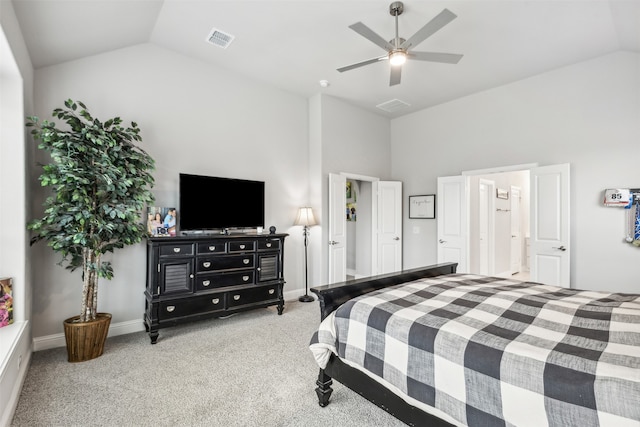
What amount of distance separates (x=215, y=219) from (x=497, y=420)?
335 cm

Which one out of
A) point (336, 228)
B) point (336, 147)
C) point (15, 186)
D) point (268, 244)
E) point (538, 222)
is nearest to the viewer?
point (15, 186)

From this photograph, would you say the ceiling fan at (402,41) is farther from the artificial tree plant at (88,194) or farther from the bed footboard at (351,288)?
the artificial tree plant at (88,194)

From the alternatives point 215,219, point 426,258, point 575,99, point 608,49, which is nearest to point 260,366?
point 215,219

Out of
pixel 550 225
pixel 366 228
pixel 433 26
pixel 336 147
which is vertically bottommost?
pixel 366 228

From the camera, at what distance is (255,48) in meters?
3.67

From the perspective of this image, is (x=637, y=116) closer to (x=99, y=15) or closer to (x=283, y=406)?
(x=283, y=406)

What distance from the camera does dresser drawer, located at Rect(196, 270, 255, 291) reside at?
3.37 m

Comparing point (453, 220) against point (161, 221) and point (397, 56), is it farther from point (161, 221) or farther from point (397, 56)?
point (161, 221)

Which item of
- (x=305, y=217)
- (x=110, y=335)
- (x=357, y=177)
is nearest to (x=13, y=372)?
(x=110, y=335)

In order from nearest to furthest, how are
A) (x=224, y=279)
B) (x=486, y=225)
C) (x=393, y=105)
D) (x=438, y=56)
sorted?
(x=438, y=56) → (x=224, y=279) → (x=393, y=105) → (x=486, y=225)

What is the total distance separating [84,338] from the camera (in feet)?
8.71

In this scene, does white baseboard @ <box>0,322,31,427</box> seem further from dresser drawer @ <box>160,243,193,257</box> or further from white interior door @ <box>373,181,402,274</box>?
white interior door @ <box>373,181,402,274</box>

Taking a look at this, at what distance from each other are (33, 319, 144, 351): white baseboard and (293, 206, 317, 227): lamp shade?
2.41m

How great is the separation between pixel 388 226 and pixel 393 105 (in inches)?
86.8
